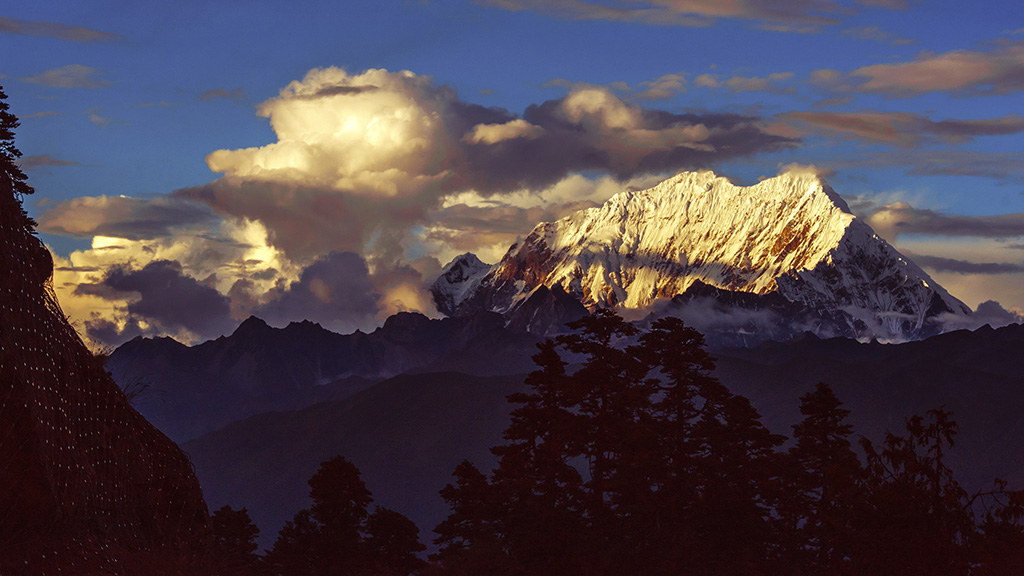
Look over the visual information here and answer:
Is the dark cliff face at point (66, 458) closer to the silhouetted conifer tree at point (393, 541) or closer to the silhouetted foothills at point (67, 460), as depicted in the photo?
the silhouetted foothills at point (67, 460)

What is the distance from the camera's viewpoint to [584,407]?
5403cm

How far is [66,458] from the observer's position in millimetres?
18516

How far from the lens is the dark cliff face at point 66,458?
685 inches

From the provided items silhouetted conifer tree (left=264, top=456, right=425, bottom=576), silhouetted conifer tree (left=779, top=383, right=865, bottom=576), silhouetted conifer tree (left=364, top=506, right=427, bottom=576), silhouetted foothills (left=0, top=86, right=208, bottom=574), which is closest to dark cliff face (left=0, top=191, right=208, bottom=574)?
silhouetted foothills (left=0, top=86, right=208, bottom=574)

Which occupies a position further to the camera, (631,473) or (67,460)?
(631,473)

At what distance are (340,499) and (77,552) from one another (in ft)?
165

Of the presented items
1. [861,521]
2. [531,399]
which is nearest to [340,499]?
[531,399]

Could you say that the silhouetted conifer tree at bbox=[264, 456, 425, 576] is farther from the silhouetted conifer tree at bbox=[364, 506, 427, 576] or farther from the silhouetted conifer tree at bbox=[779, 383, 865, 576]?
the silhouetted conifer tree at bbox=[779, 383, 865, 576]

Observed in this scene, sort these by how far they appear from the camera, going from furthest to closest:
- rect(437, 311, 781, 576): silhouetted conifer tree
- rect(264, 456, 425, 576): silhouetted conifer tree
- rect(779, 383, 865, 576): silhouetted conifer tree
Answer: rect(264, 456, 425, 576): silhouetted conifer tree < rect(437, 311, 781, 576): silhouetted conifer tree < rect(779, 383, 865, 576): silhouetted conifer tree

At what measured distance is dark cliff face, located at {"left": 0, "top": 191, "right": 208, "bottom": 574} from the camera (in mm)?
17406

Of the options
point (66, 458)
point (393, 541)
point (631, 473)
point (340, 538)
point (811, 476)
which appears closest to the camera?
point (66, 458)

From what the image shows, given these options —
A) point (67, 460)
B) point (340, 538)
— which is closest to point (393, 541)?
point (340, 538)

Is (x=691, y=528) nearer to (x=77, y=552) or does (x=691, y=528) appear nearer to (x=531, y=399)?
(x=531, y=399)

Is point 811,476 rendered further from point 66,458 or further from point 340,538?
point 66,458
